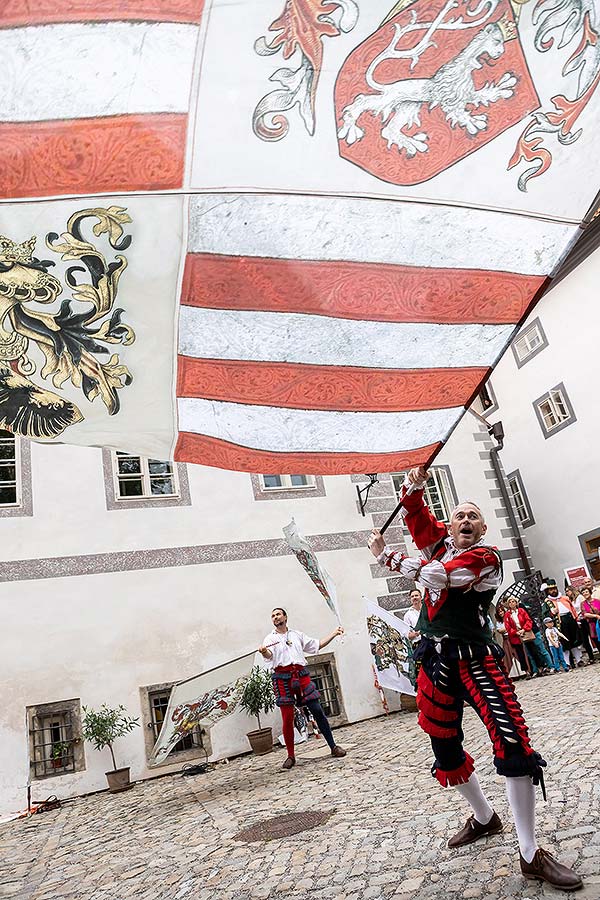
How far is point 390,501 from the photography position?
45.2ft

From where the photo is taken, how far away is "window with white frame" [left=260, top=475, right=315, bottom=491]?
12.9 m

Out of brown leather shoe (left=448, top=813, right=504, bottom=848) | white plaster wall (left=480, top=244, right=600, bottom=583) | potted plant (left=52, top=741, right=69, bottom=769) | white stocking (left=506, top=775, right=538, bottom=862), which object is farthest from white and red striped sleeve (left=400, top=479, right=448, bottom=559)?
white plaster wall (left=480, top=244, right=600, bottom=583)

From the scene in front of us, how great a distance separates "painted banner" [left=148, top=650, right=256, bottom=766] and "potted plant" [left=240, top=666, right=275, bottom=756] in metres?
2.08

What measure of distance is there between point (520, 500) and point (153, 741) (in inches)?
524

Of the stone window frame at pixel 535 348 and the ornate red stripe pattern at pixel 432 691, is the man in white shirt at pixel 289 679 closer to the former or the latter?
the ornate red stripe pattern at pixel 432 691

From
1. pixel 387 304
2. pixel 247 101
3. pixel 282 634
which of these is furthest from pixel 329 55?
pixel 282 634

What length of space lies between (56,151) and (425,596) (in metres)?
2.53

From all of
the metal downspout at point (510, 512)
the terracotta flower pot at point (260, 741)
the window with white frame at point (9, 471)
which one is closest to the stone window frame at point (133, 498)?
the window with white frame at point (9, 471)

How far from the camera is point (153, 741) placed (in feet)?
35.5

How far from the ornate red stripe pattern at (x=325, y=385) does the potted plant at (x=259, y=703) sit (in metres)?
8.71

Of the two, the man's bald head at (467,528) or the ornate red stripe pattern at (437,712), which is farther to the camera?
the man's bald head at (467,528)

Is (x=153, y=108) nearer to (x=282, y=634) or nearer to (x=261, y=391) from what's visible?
(x=261, y=391)

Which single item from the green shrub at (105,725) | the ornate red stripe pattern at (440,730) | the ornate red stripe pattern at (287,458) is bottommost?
the ornate red stripe pattern at (440,730)

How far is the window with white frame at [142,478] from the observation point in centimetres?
1199
